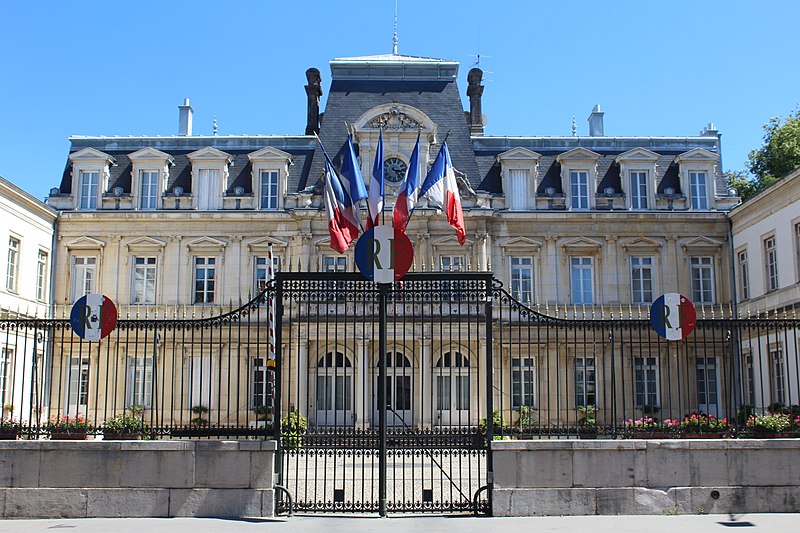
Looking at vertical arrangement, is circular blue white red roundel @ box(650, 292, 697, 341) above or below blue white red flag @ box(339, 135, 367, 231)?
below

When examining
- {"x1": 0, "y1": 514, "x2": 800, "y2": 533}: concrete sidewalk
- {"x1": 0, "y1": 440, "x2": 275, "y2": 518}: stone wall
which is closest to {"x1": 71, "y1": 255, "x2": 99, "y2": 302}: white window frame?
{"x1": 0, "y1": 440, "x2": 275, "y2": 518}: stone wall

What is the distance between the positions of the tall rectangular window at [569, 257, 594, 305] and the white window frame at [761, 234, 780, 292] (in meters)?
6.21

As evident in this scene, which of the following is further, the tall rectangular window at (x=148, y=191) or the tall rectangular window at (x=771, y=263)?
the tall rectangular window at (x=148, y=191)

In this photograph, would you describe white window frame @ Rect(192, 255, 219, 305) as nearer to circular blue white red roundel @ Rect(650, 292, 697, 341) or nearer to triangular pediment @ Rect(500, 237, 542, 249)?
triangular pediment @ Rect(500, 237, 542, 249)

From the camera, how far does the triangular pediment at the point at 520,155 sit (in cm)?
3247

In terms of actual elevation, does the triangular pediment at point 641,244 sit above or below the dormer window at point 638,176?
below

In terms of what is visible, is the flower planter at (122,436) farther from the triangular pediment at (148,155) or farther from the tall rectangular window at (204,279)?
the triangular pediment at (148,155)

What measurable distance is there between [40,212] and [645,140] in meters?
23.4

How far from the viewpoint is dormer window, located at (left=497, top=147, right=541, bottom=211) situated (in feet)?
106

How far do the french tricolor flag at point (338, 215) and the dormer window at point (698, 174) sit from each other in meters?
21.7

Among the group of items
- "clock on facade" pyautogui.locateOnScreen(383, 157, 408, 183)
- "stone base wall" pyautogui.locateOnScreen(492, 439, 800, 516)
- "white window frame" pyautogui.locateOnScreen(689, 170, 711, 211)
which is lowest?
"stone base wall" pyautogui.locateOnScreen(492, 439, 800, 516)

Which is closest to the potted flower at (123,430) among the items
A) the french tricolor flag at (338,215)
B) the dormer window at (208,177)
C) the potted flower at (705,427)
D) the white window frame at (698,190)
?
the french tricolor flag at (338,215)

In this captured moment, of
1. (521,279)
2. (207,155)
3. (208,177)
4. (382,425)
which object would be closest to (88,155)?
(207,155)

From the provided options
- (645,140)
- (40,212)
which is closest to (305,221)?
(40,212)
